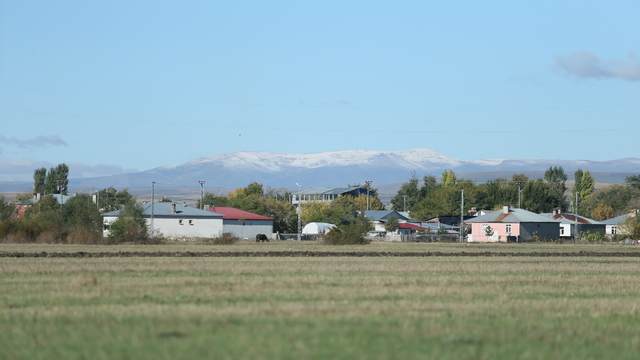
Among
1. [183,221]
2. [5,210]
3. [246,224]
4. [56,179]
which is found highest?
[56,179]

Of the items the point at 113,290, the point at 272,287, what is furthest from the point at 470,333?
the point at 113,290

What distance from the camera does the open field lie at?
41.7 feet

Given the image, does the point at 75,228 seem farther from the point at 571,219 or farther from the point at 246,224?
the point at 571,219

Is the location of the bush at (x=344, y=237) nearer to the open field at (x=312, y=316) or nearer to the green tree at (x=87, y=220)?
the green tree at (x=87, y=220)

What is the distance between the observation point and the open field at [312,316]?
12695 mm

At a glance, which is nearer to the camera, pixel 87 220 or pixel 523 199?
pixel 87 220

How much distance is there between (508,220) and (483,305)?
104015 mm

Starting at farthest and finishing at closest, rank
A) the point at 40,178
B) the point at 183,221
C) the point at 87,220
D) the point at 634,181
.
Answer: the point at 40,178 → the point at 634,181 → the point at 183,221 → the point at 87,220

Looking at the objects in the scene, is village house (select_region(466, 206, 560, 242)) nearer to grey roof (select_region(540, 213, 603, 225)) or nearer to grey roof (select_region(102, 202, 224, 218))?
grey roof (select_region(540, 213, 603, 225))

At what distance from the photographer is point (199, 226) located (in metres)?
115

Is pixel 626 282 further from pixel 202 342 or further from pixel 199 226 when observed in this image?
pixel 199 226

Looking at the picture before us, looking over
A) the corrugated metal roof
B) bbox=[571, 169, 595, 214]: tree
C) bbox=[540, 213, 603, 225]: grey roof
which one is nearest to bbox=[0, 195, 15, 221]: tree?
A: bbox=[540, 213, 603, 225]: grey roof

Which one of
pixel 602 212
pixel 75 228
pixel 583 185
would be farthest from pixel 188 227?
pixel 583 185

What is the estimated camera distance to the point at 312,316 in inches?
653
